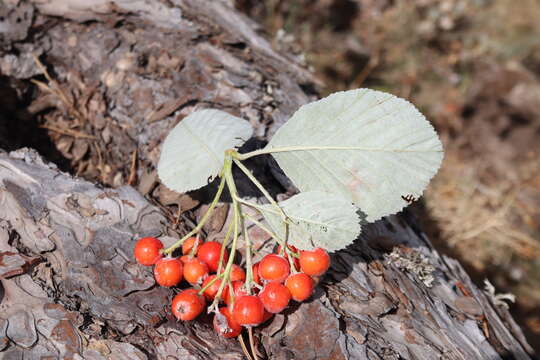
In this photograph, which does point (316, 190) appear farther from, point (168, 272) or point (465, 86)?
point (465, 86)

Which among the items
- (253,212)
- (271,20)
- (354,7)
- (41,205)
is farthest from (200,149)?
(354,7)

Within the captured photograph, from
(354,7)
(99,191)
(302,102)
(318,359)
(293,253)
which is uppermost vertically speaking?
(354,7)

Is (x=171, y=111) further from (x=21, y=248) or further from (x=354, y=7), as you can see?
(x=354, y=7)

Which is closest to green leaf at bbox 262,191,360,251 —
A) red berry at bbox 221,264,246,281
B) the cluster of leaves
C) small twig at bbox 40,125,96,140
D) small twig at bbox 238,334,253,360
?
the cluster of leaves

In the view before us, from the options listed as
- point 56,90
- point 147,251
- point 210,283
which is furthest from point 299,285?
point 56,90

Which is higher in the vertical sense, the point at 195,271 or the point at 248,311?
the point at 248,311
